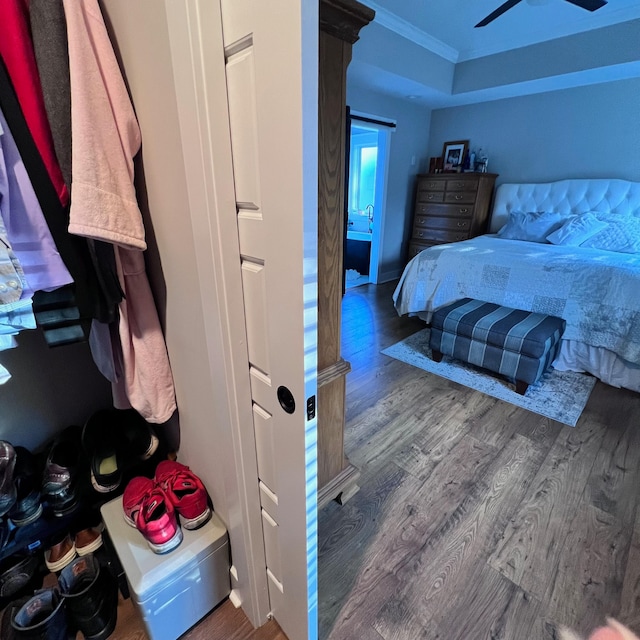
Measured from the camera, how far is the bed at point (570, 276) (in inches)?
89.3

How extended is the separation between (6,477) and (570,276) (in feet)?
10.3

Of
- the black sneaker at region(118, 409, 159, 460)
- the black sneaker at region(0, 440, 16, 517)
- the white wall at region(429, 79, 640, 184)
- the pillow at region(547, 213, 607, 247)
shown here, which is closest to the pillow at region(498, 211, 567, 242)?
the pillow at region(547, 213, 607, 247)

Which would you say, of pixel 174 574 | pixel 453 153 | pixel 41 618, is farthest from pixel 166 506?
pixel 453 153

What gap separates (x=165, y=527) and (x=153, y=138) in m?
1.04

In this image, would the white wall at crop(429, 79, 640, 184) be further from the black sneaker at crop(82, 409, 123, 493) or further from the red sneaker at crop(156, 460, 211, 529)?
the black sneaker at crop(82, 409, 123, 493)

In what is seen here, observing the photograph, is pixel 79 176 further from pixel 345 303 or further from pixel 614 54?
pixel 614 54

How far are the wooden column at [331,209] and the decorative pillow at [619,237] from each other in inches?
124

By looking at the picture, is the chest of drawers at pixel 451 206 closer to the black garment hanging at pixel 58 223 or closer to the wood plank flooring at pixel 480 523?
the wood plank flooring at pixel 480 523

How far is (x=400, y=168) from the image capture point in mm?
4488


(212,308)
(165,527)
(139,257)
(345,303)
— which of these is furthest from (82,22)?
(345,303)

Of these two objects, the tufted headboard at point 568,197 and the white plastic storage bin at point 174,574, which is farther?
the tufted headboard at point 568,197

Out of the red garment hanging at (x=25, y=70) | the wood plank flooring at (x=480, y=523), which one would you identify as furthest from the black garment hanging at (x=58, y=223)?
the wood plank flooring at (x=480, y=523)

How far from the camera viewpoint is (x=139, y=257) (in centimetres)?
92

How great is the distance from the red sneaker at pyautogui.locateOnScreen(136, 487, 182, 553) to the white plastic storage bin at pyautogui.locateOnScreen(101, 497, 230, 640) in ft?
0.08
